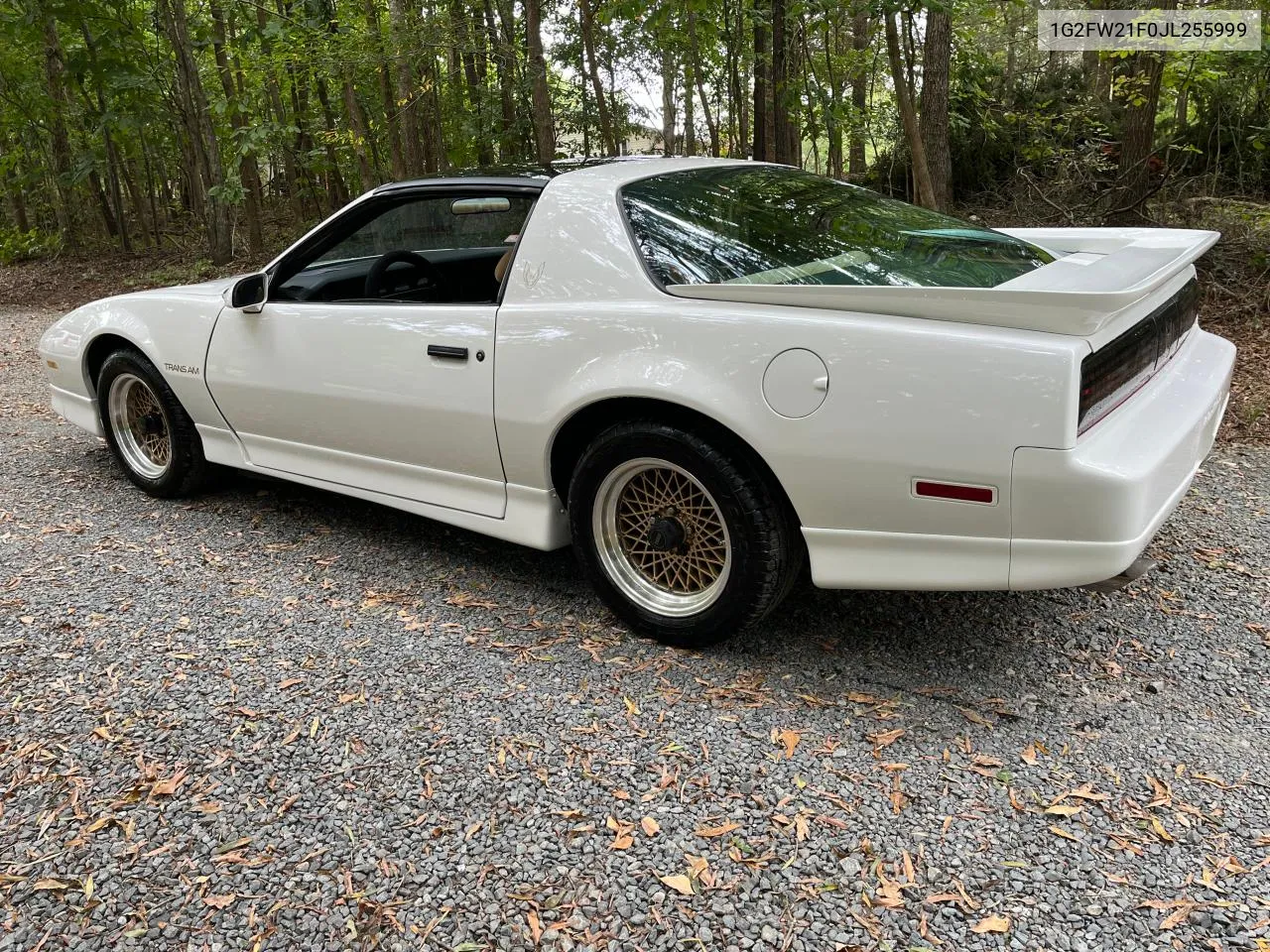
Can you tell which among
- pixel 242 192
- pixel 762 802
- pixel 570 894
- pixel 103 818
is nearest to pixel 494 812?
pixel 570 894

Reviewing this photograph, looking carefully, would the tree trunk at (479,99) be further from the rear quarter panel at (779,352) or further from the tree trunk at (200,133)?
the rear quarter panel at (779,352)

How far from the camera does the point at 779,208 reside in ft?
10.9

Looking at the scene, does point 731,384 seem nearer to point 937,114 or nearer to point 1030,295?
point 1030,295

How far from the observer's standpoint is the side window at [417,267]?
345 cm

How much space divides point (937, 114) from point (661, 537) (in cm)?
696

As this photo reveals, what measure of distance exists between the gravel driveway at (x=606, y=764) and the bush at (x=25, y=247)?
17673 millimetres

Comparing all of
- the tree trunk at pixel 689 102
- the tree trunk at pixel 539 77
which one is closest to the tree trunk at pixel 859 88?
the tree trunk at pixel 689 102

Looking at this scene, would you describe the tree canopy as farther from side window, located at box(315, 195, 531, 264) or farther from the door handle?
the door handle

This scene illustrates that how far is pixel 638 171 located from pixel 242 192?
34.1ft

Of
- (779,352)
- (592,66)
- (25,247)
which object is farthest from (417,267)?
(25,247)

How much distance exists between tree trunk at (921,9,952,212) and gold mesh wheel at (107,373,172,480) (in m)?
6.43

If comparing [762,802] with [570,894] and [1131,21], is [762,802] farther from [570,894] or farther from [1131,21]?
[1131,21]

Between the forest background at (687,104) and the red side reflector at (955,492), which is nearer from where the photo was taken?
the red side reflector at (955,492)

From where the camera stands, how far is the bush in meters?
18.0
